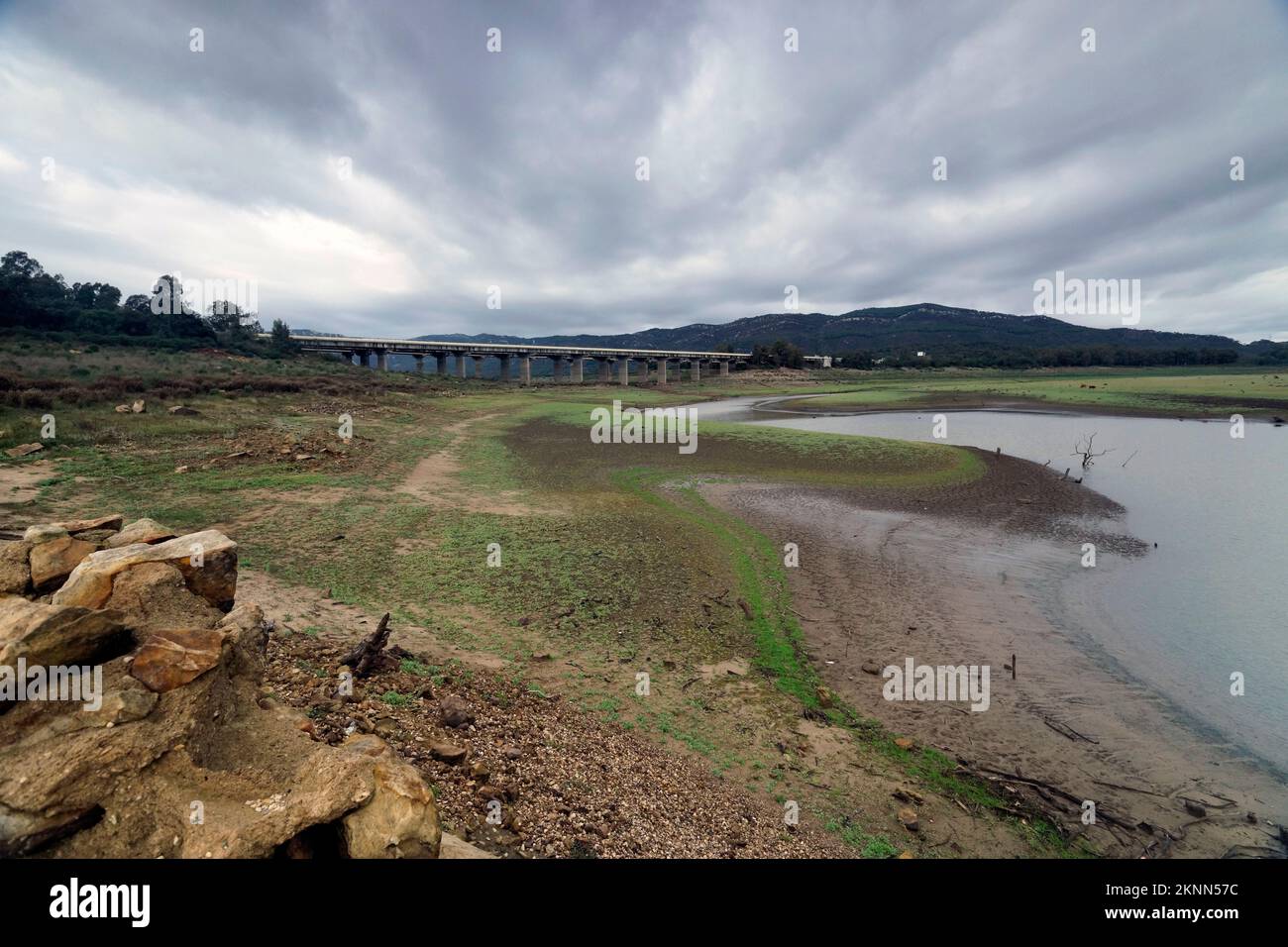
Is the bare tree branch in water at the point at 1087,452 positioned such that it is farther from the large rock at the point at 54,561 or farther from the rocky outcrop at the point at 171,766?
the large rock at the point at 54,561

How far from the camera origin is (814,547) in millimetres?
15852

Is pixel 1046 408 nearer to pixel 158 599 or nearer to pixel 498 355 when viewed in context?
pixel 158 599

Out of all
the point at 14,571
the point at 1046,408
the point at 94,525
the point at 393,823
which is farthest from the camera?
the point at 1046,408

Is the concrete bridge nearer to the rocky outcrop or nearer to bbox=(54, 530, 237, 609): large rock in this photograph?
bbox=(54, 530, 237, 609): large rock

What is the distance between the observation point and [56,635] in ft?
12.7

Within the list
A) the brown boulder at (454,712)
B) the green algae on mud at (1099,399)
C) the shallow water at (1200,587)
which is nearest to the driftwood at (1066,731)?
the shallow water at (1200,587)

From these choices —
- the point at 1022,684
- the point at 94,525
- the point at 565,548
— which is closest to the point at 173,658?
the point at 94,525

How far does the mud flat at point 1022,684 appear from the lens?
6395 millimetres

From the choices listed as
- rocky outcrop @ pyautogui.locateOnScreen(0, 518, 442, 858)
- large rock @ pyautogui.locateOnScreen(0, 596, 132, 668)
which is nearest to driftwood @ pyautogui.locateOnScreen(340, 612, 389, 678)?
rocky outcrop @ pyautogui.locateOnScreen(0, 518, 442, 858)

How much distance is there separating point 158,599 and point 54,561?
1.47 meters

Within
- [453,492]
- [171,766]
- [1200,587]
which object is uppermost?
[453,492]

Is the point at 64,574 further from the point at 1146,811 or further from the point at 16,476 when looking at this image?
the point at 16,476

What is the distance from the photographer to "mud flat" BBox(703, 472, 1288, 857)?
6.39m
